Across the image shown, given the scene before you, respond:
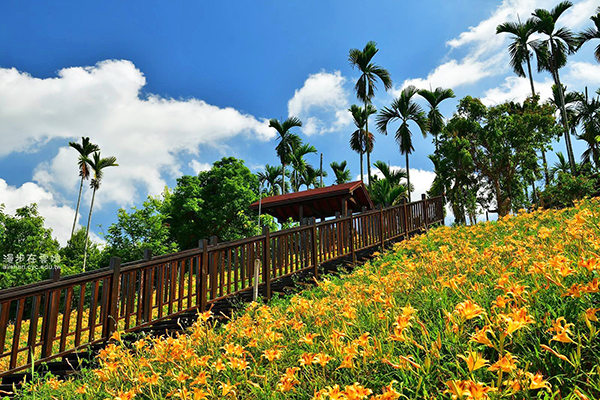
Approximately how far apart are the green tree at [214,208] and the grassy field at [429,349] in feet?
62.1

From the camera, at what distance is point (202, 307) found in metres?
5.66

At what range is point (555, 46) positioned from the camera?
2314cm

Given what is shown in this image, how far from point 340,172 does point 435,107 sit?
11.0m

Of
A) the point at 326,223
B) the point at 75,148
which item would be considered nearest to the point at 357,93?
the point at 326,223

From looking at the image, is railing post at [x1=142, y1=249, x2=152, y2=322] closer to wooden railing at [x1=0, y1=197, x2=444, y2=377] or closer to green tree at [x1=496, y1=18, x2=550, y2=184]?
wooden railing at [x1=0, y1=197, x2=444, y2=377]

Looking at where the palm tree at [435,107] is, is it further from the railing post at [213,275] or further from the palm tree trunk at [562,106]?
the railing post at [213,275]

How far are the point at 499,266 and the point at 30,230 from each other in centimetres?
2759

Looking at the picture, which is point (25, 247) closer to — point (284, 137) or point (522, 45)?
point (284, 137)

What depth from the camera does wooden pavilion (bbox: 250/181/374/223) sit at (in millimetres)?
14891

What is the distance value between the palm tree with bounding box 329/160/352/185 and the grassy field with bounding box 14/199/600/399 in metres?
31.4

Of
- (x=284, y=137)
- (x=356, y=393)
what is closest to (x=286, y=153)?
(x=284, y=137)

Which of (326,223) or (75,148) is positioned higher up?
(75,148)

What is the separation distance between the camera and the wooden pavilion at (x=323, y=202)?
14.9m

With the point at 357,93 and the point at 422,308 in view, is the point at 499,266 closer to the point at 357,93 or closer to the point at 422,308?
the point at 422,308
